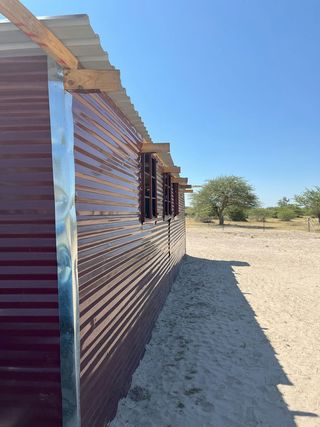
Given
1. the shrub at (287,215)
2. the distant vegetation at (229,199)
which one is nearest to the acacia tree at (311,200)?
the distant vegetation at (229,199)

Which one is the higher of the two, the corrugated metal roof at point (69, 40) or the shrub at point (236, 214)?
the corrugated metal roof at point (69, 40)

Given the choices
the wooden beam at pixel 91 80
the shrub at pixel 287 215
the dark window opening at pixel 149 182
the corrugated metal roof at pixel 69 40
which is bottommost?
the shrub at pixel 287 215

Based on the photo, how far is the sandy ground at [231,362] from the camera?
3760 mm

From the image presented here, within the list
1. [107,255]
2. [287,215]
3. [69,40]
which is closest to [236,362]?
[107,255]

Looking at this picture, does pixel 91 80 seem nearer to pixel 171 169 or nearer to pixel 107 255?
pixel 107 255

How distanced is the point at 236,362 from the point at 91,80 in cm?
471

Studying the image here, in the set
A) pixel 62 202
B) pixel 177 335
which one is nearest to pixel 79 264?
pixel 62 202

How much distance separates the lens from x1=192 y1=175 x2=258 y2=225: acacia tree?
46.2 metres

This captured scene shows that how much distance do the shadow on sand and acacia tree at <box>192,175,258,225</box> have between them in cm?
3749

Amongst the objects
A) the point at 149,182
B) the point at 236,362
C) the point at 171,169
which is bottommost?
the point at 236,362

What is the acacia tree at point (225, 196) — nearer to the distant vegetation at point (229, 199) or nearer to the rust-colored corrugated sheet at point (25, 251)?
the distant vegetation at point (229, 199)

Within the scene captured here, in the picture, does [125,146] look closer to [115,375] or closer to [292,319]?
[115,375]

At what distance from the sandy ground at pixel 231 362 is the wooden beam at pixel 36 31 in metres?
3.81

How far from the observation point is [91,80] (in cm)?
254
